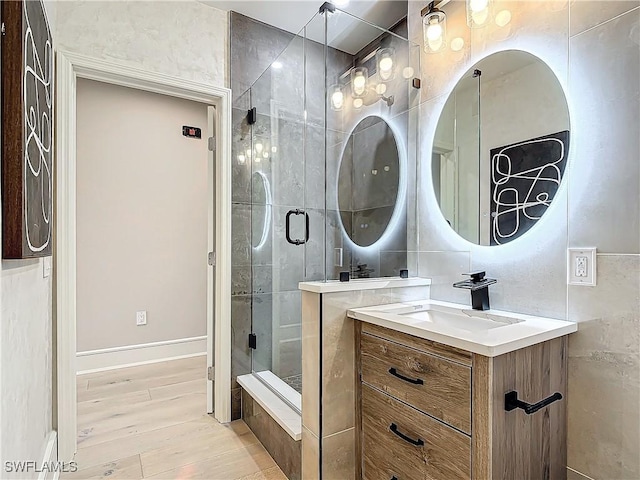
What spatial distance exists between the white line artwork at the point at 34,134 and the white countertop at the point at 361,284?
1026mm

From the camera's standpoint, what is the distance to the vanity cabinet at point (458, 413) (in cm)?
108

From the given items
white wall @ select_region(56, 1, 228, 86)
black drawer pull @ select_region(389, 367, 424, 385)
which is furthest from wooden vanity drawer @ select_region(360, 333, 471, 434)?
white wall @ select_region(56, 1, 228, 86)

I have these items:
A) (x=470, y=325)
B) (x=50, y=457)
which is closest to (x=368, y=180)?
Answer: (x=470, y=325)

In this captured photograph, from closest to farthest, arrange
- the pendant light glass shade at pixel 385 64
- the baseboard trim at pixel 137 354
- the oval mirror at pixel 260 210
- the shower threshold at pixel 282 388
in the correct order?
the shower threshold at pixel 282 388, the pendant light glass shade at pixel 385 64, the oval mirror at pixel 260 210, the baseboard trim at pixel 137 354

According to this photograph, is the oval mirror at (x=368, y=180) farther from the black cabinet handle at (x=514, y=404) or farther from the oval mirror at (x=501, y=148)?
the black cabinet handle at (x=514, y=404)

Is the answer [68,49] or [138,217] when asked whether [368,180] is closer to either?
[68,49]

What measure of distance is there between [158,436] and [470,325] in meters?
1.95

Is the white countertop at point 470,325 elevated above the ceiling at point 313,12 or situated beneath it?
situated beneath

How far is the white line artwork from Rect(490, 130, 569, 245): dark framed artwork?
5.84 ft

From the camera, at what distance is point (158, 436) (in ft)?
7.30

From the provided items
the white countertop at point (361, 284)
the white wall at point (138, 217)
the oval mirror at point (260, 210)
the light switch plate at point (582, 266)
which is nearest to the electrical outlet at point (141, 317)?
the white wall at point (138, 217)

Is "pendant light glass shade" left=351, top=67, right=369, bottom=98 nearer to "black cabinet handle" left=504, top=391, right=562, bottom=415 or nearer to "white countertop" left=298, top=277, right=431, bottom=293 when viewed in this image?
"white countertop" left=298, top=277, right=431, bottom=293

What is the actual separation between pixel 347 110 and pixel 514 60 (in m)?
0.81

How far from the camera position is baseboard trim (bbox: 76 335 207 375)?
Answer: 3297mm
